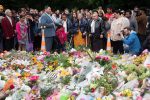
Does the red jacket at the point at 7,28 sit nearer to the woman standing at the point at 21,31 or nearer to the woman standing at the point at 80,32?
the woman standing at the point at 21,31

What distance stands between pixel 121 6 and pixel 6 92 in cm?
1982

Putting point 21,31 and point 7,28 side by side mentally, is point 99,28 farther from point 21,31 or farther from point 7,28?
point 7,28

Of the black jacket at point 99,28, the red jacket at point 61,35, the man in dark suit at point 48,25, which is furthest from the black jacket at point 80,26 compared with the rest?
the man in dark suit at point 48,25

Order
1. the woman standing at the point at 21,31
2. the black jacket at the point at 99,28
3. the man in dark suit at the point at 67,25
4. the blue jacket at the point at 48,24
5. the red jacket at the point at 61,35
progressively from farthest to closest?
the man in dark suit at the point at 67,25, the black jacket at the point at 99,28, the red jacket at the point at 61,35, the woman standing at the point at 21,31, the blue jacket at the point at 48,24

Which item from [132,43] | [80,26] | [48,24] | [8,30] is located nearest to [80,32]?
[80,26]

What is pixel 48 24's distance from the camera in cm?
2120

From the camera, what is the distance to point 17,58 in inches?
635

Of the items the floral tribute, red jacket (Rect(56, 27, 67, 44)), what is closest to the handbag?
red jacket (Rect(56, 27, 67, 44))

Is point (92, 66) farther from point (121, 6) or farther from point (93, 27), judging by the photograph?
point (121, 6)

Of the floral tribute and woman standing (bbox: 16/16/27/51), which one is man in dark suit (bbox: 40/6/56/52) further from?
the floral tribute

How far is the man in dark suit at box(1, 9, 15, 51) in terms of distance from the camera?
72.1 feet

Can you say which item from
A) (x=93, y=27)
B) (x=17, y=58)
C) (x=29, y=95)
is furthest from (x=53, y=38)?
(x=29, y=95)

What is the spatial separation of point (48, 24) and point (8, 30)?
5.69 ft

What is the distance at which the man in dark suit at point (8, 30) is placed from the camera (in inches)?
865
